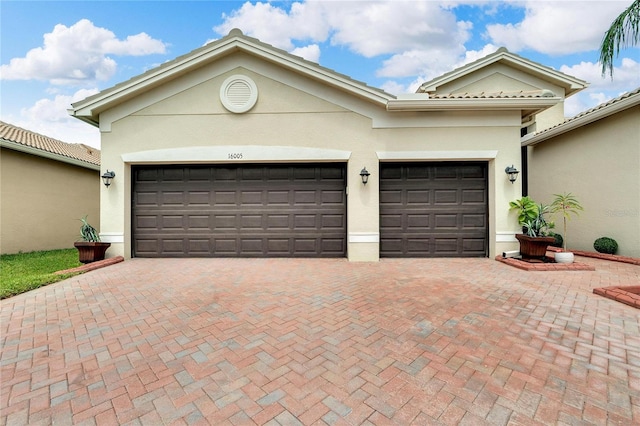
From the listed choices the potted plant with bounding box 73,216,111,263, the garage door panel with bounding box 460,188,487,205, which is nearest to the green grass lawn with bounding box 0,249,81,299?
the potted plant with bounding box 73,216,111,263

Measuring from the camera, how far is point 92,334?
3.13 meters

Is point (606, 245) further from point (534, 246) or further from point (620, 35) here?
point (620, 35)

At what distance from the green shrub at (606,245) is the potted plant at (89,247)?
13036 millimetres

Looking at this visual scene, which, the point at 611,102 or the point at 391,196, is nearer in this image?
the point at 611,102

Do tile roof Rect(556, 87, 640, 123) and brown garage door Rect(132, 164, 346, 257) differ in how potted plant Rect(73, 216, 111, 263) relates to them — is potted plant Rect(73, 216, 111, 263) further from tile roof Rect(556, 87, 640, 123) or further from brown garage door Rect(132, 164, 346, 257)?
tile roof Rect(556, 87, 640, 123)

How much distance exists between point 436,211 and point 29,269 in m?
10.2

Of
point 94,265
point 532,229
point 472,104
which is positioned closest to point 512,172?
point 532,229

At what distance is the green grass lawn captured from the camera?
4738mm

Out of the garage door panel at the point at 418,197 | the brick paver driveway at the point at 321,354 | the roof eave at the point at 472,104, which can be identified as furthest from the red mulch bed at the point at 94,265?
the roof eave at the point at 472,104

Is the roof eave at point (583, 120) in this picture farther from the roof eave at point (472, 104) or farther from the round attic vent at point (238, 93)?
the round attic vent at point (238, 93)

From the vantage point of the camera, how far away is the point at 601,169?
733 cm

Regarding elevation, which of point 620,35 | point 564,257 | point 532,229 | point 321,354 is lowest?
point 321,354

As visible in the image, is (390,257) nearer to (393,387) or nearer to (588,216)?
(393,387)

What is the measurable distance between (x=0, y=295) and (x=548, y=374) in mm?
7373
